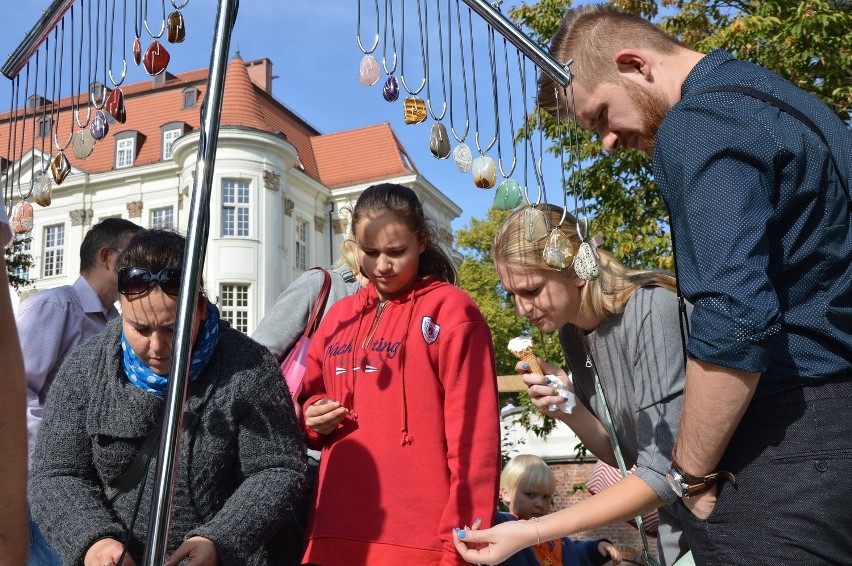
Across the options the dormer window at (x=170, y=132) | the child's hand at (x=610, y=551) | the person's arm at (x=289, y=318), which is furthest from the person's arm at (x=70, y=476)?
the dormer window at (x=170, y=132)

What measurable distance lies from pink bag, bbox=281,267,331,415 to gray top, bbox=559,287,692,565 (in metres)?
1.04

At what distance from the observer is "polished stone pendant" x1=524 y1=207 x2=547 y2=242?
2221mm

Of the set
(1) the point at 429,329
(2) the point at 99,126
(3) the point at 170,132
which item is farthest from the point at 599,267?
(3) the point at 170,132

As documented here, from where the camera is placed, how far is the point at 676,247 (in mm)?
1682

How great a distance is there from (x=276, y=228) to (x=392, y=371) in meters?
24.9

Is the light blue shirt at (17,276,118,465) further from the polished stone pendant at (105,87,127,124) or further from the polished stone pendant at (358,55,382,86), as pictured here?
the polished stone pendant at (358,55,382,86)

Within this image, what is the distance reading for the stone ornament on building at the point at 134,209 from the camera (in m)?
27.6

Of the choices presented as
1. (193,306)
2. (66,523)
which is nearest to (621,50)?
(193,306)

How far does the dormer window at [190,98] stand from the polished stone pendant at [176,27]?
29.4 meters

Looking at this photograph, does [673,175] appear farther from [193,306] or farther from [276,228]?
[276,228]

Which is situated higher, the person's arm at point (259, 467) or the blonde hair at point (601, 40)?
the blonde hair at point (601, 40)

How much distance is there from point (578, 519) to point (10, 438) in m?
1.23

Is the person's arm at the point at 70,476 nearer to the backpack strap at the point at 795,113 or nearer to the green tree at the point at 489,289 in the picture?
the backpack strap at the point at 795,113

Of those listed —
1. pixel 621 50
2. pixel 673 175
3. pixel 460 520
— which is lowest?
pixel 460 520
